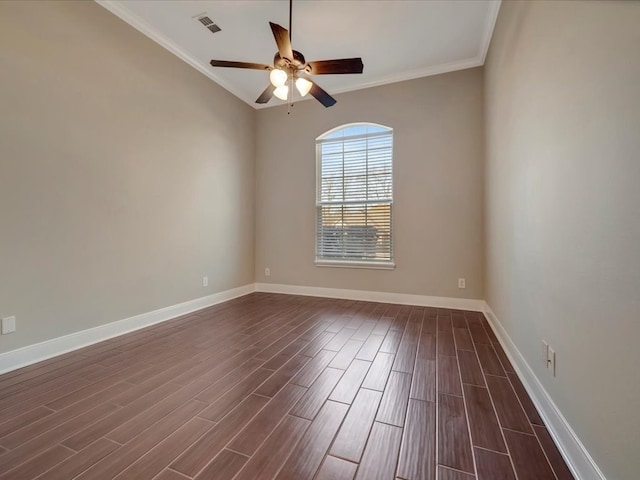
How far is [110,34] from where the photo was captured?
2.75m

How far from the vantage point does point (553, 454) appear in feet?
4.29

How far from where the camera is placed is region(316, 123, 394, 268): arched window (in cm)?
421

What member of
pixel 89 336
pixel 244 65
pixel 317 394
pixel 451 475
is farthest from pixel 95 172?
pixel 451 475

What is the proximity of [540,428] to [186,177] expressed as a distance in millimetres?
4035

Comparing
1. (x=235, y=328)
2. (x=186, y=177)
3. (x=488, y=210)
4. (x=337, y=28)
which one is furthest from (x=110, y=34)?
(x=488, y=210)

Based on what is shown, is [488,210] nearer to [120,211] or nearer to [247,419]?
[247,419]

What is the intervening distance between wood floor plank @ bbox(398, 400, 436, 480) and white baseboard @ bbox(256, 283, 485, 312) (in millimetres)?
2379

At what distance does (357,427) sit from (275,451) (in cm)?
45

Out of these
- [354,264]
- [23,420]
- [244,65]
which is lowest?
[23,420]

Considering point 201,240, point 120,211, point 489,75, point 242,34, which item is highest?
point 242,34

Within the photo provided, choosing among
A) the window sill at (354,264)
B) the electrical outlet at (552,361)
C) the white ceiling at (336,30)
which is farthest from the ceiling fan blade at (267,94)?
the electrical outlet at (552,361)

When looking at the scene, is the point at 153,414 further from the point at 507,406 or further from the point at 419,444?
the point at 507,406

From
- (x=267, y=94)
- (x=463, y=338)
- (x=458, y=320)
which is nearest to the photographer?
(x=463, y=338)

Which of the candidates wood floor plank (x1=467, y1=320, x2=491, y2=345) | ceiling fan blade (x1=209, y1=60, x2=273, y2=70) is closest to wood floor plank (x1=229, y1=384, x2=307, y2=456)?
wood floor plank (x1=467, y1=320, x2=491, y2=345)
